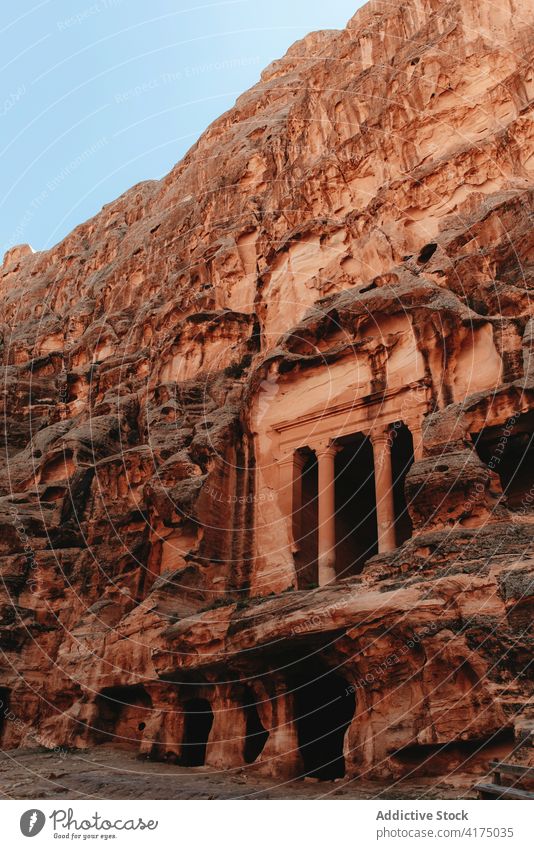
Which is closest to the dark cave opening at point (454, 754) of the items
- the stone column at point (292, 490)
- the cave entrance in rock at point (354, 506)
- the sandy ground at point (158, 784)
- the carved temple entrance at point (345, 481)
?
the sandy ground at point (158, 784)

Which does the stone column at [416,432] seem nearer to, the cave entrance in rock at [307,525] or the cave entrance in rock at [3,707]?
the cave entrance in rock at [307,525]

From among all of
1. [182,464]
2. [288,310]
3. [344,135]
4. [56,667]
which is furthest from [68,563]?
[344,135]

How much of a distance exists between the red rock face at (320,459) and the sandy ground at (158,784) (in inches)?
26.6

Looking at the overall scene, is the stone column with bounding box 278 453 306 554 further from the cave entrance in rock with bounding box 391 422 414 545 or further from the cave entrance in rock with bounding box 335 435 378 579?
the cave entrance in rock with bounding box 391 422 414 545

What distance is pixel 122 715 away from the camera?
1998cm

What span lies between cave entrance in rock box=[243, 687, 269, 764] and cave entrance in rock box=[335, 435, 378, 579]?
616 centimetres

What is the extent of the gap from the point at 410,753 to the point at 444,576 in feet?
10.2

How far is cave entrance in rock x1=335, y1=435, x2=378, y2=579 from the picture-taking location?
22.9 m

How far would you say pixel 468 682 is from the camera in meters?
12.2

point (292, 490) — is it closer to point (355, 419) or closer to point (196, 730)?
point (355, 419)

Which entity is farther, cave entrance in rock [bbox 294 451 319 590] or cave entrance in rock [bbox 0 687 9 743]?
cave entrance in rock [bbox 0 687 9 743]
